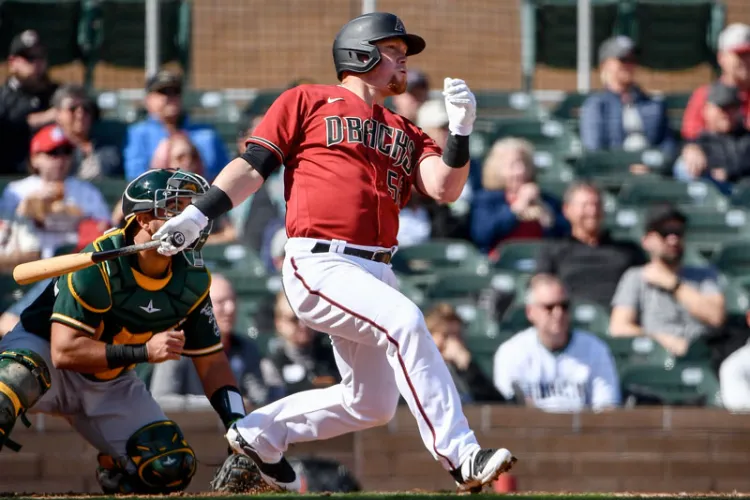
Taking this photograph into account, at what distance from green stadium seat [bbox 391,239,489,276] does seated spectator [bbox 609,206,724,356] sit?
0.91 m

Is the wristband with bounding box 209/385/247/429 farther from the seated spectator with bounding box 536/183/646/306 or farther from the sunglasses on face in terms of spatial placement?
the seated spectator with bounding box 536/183/646/306

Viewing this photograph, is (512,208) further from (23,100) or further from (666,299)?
(23,100)

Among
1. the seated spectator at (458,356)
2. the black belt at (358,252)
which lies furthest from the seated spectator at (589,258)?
the black belt at (358,252)

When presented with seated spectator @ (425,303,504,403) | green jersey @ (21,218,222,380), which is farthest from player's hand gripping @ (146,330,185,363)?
seated spectator @ (425,303,504,403)

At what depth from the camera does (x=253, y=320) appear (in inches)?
332

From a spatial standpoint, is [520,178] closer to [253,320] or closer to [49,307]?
[253,320]

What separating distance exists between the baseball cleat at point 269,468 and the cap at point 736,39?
225 inches

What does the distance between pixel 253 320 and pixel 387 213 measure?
3.26m

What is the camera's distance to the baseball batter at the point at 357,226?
16.4 ft

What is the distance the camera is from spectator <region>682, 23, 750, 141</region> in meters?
10.1

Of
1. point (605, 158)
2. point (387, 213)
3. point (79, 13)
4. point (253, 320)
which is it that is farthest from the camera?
point (79, 13)

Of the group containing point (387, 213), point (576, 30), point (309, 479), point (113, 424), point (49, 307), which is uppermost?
point (576, 30)

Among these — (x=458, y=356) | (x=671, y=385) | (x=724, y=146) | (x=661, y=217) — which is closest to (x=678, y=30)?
(x=724, y=146)

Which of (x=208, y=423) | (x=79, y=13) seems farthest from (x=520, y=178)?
(x=79, y=13)
